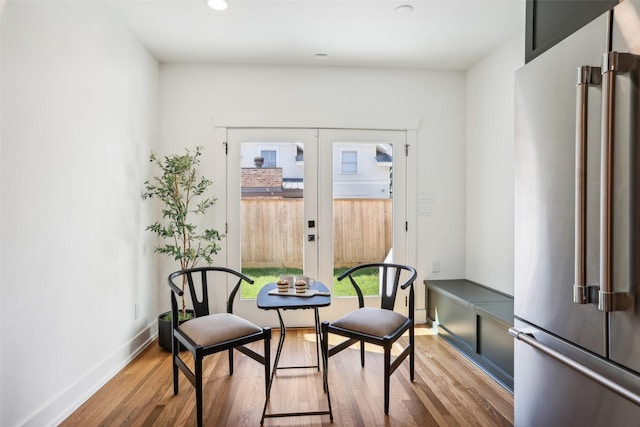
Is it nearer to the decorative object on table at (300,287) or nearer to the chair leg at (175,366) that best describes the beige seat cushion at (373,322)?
the decorative object on table at (300,287)

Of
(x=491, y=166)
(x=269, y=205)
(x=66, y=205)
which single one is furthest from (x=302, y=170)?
(x=66, y=205)

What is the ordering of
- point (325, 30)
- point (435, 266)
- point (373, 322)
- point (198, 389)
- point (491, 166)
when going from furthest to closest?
point (435, 266), point (491, 166), point (325, 30), point (373, 322), point (198, 389)

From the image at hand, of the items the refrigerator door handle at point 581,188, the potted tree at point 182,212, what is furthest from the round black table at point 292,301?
the refrigerator door handle at point 581,188

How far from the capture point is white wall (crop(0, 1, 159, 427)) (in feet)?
5.84

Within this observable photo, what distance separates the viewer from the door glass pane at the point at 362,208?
12.2 ft

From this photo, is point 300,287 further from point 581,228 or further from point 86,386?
point 581,228

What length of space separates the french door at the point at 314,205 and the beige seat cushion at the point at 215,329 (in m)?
1.36

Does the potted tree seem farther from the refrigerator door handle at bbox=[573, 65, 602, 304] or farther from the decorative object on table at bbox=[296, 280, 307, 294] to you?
the refrigerator door handle at bbox=[573, 65, 602, 304]

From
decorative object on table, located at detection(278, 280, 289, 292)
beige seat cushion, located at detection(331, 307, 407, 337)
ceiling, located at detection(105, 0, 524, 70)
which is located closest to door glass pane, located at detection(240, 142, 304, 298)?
ceiling, located at detection(105, 0, 524, 70)

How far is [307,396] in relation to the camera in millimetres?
2322

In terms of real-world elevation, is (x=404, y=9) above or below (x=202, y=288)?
above

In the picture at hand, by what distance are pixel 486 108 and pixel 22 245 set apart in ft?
12.3

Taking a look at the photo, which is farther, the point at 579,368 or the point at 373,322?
the point at 373,322

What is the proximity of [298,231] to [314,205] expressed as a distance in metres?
0.32
